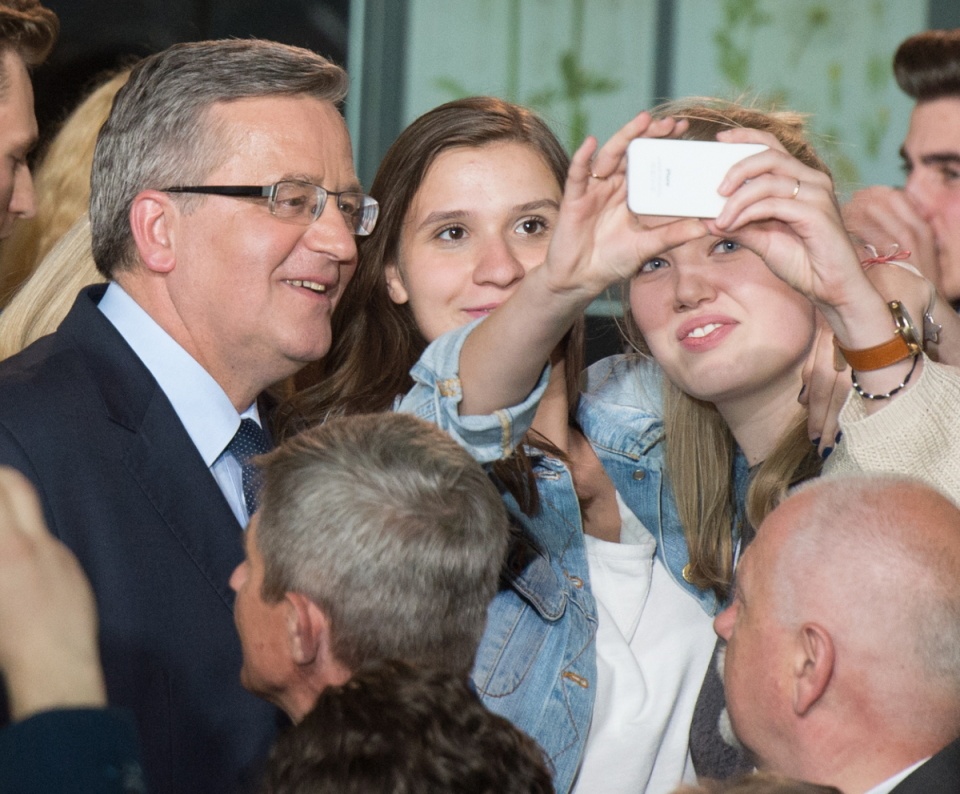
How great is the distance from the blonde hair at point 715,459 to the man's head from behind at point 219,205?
72cm

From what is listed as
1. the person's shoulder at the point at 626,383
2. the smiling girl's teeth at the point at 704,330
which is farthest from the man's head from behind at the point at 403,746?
the person's shoulder at the point at 626,383

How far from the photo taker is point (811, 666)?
164cm

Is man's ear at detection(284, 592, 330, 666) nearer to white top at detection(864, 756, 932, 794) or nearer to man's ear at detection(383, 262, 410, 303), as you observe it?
white top at detection(864, 756, 932, 794)

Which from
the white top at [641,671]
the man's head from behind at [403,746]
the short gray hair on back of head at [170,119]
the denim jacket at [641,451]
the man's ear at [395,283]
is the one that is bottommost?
the white top at [641,671]

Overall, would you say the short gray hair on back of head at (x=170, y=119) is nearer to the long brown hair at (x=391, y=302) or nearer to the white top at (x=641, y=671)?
the long brown hair at (x=391, y=302)

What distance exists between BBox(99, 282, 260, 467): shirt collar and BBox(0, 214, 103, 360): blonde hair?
0.54 meters

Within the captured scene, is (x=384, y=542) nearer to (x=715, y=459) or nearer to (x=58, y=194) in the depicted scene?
(x=715, y=459)

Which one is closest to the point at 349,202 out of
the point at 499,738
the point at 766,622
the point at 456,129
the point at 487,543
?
the point at 456,129

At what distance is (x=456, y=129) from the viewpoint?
2.57m

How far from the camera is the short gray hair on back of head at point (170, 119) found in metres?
2.21

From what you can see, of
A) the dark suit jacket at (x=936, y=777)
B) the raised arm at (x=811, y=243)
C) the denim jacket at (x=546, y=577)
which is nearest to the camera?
the dark suit jacket at (x=936, y=777)

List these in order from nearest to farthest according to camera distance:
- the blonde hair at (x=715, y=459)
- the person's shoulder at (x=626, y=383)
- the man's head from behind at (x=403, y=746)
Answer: the man's head from behind at (x=403, y=746) → the blonde hair at (x=715, y=459) → the person's shoulder at (x=626, y=383)

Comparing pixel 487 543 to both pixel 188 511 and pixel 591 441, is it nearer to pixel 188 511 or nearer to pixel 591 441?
pixel 188 511

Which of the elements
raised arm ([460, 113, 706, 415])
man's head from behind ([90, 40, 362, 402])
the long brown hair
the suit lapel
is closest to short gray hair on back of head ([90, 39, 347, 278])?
man's head from behind ([90, 40, 362, 402])
